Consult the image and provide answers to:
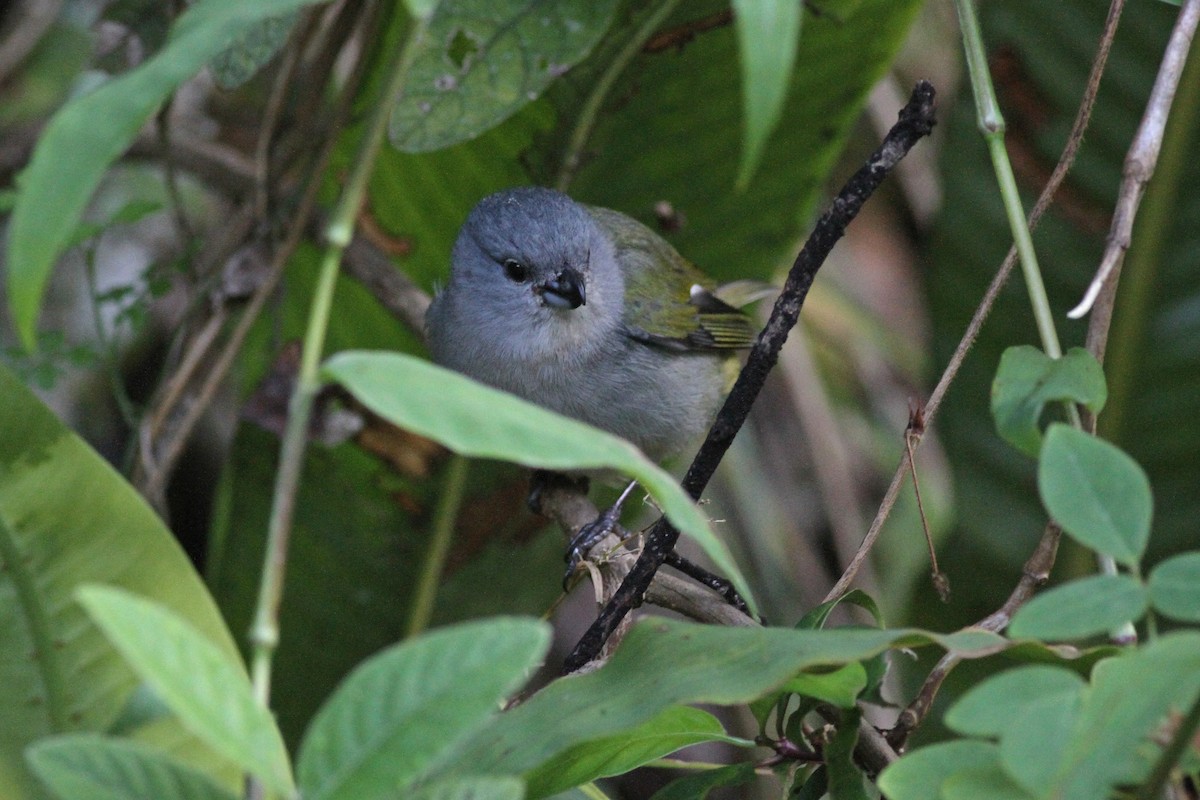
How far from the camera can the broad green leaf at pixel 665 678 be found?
4.44ft

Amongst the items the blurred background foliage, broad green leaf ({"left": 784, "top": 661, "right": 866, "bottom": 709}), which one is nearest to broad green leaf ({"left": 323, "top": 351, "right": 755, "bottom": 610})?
broad green leaf ({"left": 784, "top": 661, "right": 866, "bottom": 709})

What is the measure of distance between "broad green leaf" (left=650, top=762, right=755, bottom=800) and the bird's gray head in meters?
1.69

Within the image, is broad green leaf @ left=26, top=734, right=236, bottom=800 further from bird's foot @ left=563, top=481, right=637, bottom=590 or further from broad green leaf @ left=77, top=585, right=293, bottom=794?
bird's foot @ left=563, top=481, right=637, bottom=590

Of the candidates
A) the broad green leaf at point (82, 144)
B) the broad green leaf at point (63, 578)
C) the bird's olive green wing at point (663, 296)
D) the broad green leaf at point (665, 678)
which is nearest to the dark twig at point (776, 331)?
the broad green leaf at point (665, 678)

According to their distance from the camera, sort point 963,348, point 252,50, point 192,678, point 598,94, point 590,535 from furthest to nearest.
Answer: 1. point 598,94
2. point 590,535
3. point 252,50
4. point 963,348
5. point 192,678

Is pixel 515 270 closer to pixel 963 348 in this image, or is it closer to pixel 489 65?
pixel 489 65

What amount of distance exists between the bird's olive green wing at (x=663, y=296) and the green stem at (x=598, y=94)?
0.46 feet

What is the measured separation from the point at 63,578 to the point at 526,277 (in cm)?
176

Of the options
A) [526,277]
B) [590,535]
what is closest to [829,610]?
[590,535]

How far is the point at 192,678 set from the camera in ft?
3.05

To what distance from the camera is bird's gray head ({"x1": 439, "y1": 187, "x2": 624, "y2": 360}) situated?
3137mm

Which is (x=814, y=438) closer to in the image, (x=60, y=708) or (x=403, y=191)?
(x=403, y=191)

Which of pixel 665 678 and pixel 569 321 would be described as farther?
pixel 569 321

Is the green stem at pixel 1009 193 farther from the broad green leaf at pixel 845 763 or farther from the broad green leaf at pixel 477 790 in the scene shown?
the broad green leaf at pixel 477 790
